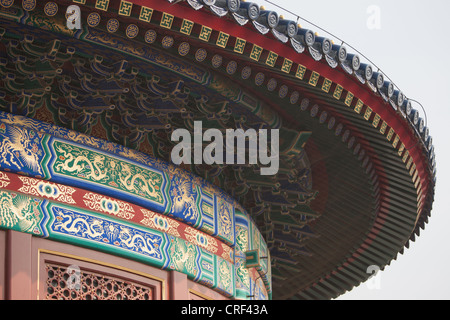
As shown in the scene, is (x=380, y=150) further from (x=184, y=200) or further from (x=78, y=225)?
(x=78, y=225)

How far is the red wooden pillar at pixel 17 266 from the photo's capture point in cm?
634

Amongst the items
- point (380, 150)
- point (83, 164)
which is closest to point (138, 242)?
point (83, 164)

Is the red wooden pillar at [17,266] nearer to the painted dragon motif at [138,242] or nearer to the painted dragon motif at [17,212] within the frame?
the painted dragon motif at [17,212]

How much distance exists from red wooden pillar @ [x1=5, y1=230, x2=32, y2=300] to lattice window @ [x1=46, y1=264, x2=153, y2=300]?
0.22m

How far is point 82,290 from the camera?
677 cm

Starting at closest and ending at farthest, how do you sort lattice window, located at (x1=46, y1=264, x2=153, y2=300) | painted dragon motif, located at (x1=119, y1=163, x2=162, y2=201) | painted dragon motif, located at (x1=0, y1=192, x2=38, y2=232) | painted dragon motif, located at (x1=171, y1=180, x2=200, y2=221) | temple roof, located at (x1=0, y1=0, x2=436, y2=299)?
painted dragon motif, located at (x1=0, y1=192, x2=38, y2=232)
lattice window, located at (x1=46, y1=264, x2=153, y2=300)
temple roof, located at (x1=0, y1=0, x2=436, y2=299)
painted dragon motif, located at (x1=119, y1=163, x2=162, y2=201)
painted dragon motif, located at (x1=171, y1=180, x2=200, y2=221)

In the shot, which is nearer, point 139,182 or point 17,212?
point 17,212

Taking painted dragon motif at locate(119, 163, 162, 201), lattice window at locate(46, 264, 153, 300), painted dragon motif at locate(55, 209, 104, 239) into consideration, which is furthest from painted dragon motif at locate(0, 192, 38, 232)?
painted dragon motif at locate(119, 163, 162, 201)

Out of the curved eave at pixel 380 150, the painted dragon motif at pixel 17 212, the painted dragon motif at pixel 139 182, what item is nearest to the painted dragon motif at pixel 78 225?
the painted dragon motif at pixel 17 212

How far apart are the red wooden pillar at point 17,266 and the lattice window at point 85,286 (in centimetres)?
22

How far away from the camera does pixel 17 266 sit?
643 centimetres

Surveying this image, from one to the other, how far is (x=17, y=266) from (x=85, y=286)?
625 millimetres

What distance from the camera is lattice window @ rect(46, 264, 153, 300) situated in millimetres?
6660

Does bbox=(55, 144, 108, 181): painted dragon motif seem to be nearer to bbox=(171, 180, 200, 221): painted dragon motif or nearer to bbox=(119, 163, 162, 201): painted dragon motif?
bbox=(119, 163, 162, 201): painted dragon motif
